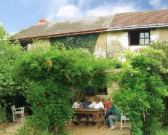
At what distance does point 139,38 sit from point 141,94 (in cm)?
968

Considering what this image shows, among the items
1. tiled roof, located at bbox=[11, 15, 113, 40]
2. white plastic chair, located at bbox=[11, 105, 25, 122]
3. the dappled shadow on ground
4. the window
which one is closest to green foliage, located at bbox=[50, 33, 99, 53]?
tiled roof, located at bbox=[11, 15, 113, 40]

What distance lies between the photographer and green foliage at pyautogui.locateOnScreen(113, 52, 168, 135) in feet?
27.1

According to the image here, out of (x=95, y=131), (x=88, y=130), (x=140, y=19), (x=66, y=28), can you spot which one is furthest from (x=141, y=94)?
(x=66, y=28)

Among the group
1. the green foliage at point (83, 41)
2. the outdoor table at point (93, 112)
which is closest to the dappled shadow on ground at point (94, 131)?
the outdoor table at point (93, 112)

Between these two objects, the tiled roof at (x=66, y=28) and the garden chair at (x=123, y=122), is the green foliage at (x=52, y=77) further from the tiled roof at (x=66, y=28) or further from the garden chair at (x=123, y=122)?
the tiled roof at (x=66, y=28)

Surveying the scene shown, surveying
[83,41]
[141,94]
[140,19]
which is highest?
[140,19]

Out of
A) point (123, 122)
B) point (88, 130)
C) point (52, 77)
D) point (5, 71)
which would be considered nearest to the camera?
point (52, 77)

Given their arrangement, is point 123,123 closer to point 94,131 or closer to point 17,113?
point 94,131

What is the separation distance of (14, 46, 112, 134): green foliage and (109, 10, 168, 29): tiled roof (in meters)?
8.50

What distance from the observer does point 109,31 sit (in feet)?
58.7

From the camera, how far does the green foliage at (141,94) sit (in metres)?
8.25

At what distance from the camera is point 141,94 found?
832 centimetres

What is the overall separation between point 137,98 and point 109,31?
10.1 m

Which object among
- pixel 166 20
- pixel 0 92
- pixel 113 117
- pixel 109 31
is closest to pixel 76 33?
pixel 109 31
